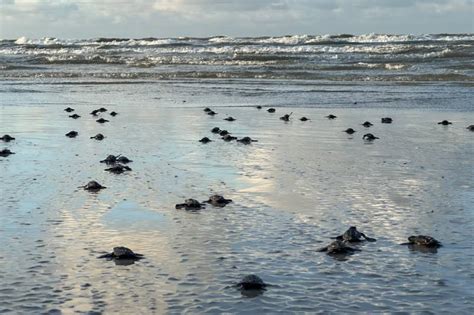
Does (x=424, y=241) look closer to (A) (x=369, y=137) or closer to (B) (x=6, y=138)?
(A) (x=369, y=137)

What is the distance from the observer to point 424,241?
7.42m

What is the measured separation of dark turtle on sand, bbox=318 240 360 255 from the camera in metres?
7.18

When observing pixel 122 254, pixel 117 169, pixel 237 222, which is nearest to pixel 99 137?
pixel 117 169

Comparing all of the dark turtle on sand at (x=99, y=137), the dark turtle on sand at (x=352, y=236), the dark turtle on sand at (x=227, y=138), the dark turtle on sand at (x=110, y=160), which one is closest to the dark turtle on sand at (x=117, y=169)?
the dark turtle on sand at (x=110, y=160)

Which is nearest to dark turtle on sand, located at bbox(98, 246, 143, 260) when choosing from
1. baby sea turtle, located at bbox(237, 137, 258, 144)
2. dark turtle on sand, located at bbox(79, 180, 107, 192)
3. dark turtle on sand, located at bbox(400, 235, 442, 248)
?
dark turtle on sand, located at bbox(400, 235, 442, 248)

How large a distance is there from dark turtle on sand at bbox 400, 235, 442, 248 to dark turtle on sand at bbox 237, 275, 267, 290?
6.28ft

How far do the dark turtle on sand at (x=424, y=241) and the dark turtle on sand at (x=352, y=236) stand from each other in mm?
385

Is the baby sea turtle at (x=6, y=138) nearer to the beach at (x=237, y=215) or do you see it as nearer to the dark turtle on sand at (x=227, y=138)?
the beach at (x=237, y=215)

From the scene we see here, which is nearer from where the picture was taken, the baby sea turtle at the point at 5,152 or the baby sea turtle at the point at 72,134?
the baby sea turtle at the point at 5,152

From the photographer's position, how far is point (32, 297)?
6.01m

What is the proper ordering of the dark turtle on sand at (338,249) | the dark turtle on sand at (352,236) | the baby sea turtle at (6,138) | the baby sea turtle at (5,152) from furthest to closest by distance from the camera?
the baby sea turtle at (6,138)
the baby sea turtle at (5,152)
the dark turtle on sand at (352,236)
the dark turtle on sand at (338,249)

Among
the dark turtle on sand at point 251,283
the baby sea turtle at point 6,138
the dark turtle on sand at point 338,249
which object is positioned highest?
the baby sea turtle at point 6,138

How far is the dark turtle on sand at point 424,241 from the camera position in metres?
7.41

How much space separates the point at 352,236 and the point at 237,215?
5.40 feet
